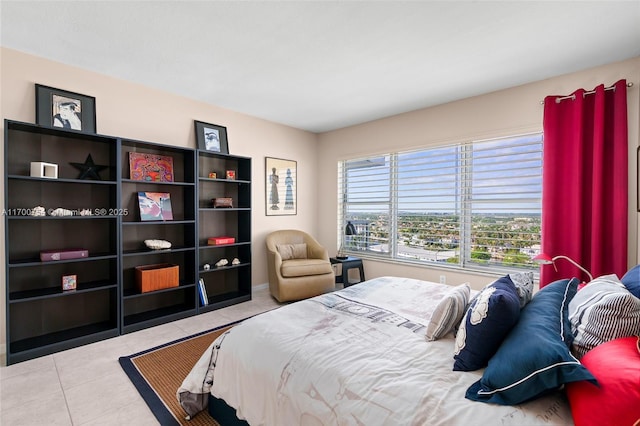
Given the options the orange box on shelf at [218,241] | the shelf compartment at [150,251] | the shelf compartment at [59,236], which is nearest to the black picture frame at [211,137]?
the orange box on shelf at [218,241]

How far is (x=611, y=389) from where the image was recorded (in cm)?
84

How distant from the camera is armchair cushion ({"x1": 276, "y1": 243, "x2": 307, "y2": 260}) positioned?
14.4ft

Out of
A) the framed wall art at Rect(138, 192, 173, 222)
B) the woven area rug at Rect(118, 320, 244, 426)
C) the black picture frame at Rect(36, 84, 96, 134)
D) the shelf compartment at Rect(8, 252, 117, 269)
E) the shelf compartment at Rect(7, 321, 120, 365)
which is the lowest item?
the woven area rug at Rect(118, 320, 244, 426)

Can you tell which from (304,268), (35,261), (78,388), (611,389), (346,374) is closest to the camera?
(611,389)

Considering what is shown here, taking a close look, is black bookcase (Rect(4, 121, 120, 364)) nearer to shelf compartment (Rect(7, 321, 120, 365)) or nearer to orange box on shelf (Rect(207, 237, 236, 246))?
shelf compartment (Rect(7, 321, 120, 365))

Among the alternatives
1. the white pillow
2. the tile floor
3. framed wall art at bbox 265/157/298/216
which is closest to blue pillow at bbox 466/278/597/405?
the white pillow

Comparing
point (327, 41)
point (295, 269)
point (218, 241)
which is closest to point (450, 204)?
point (295, 269)

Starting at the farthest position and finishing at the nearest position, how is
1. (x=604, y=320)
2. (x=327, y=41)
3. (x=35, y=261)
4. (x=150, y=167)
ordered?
(x=150, y=167) < (x=35, y=261) < (x=327, y=41) < (x=604, y=320)

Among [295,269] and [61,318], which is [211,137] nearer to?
[295,269]

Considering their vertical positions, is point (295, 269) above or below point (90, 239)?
below

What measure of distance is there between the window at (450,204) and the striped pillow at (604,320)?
238 centimetres

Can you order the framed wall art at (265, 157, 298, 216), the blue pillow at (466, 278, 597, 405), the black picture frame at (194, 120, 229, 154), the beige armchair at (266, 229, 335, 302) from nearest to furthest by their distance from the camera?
1. the blue pillow at (466, 278, 597, 405)
2. the black picture frame at (194, 120, 229, 154)
3. the beige armchair at (266, 229, 335, 302)
4. the framed wall art at (265, 157, 298, 216)

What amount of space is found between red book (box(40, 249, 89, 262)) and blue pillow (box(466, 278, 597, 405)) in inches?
126

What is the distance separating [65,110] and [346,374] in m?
3.34
